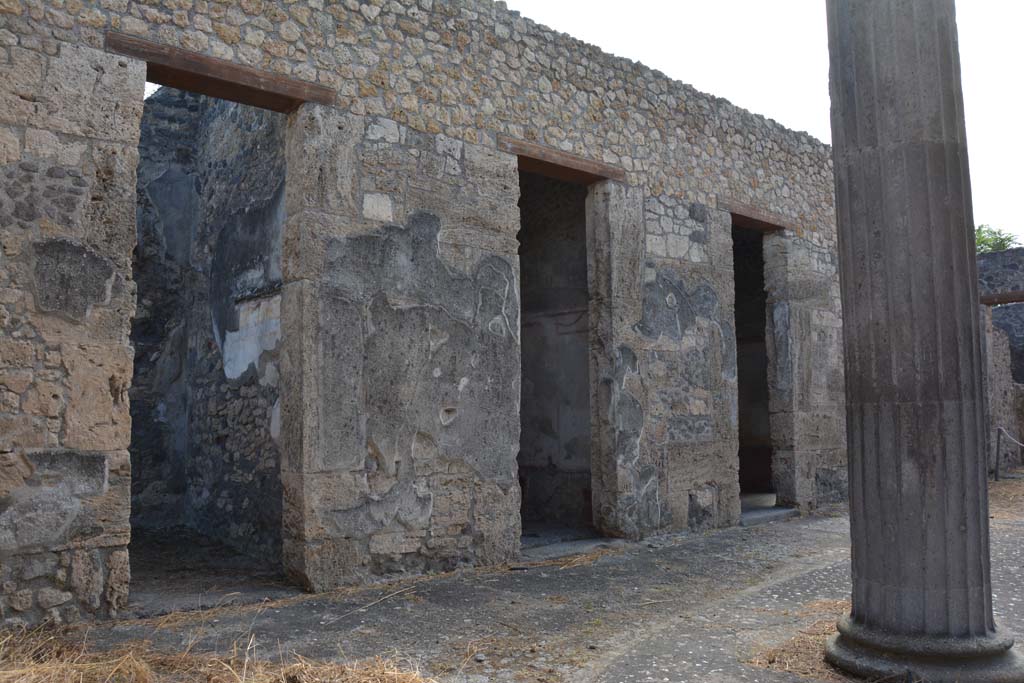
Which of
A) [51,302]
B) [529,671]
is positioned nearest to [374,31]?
[51,302]

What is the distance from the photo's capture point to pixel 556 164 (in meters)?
5.96

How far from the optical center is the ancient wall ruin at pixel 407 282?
12.7 ft

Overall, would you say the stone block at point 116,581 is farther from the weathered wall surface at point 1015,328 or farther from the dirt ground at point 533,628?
the weathered wall surface at point 1015,328

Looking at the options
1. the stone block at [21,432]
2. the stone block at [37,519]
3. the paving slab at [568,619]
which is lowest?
the paving slab at [568,619]

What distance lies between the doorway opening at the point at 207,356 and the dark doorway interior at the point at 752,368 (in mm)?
6079

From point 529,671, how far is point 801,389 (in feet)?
18.0

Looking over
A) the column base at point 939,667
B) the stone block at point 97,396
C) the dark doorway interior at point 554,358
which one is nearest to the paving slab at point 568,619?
the column base at point 939,667

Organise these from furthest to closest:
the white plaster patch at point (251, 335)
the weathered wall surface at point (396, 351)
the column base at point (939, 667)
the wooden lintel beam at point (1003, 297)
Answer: the wooden lintel beam at point (1003, 297), the white plaster patch at point (251, 335), the weathered wall surface at point (396, 351), the column base at point (939, 667)

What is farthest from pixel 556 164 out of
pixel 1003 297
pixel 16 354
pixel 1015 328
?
pixel 1015 328

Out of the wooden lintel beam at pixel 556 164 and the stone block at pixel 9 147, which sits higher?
the wooden lintel beam at pixel 556 164

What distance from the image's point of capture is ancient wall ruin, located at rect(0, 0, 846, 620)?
12.7 feet

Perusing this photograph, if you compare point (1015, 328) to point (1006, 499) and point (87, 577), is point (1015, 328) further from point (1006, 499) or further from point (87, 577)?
point (87, 577)

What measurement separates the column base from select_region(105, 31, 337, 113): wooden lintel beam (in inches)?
151

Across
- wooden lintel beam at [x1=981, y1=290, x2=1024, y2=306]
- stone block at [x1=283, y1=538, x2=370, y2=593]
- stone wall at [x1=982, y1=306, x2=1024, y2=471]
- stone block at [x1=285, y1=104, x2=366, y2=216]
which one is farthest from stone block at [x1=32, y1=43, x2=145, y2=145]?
stone wall at [x1=982, y1=306, x2=1024, y2=471]
